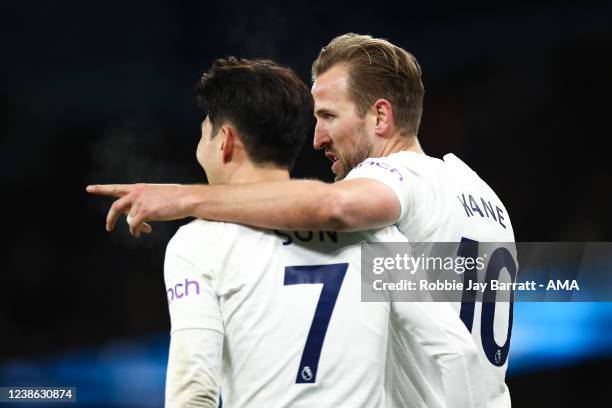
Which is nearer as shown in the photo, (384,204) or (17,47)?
(384,204)

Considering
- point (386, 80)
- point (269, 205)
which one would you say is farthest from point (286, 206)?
point (386, 80)

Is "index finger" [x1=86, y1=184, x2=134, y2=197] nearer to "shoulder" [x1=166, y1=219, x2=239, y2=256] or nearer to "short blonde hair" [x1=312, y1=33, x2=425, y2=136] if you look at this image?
"shoulder" [x1=166, y1=219, x2=239, y2=256]

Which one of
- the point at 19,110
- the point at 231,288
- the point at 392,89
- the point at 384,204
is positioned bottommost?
the point at 231,288

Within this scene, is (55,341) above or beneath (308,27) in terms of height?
beneath

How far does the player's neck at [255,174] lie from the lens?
1548 mm

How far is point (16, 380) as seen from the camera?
13.8 ft

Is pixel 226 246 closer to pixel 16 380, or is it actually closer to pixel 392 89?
pixel 392 89

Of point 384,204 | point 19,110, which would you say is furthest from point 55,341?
point 384,204

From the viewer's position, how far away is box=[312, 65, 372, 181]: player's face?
7.90 ft

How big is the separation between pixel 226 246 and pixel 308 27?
3621 millimetres

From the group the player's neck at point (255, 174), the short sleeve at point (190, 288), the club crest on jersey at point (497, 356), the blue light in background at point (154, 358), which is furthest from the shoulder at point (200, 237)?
the blue light in background at point (154, 358)

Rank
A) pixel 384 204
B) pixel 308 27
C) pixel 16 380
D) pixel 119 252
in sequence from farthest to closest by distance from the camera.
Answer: pixel 308 27, pixel 119 252, pixel 16 380, pixel 384 204

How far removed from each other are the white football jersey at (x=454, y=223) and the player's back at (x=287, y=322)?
1.27ft

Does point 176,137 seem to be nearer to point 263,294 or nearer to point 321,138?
point 321,138
